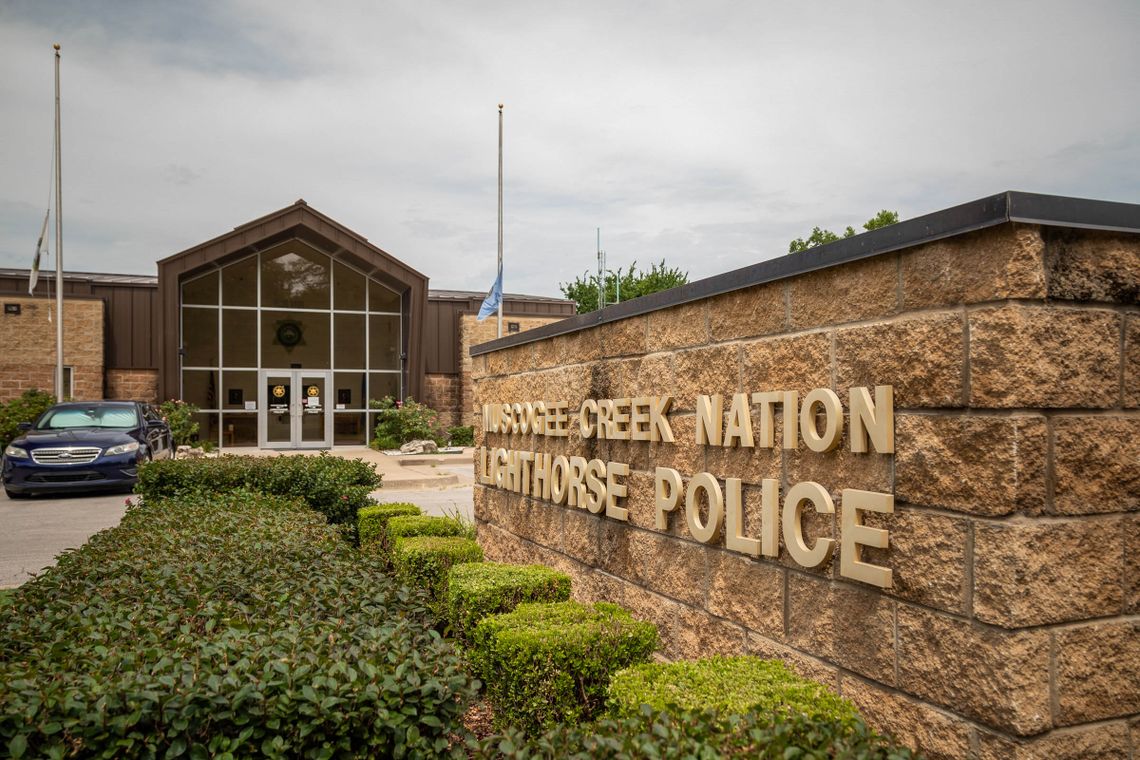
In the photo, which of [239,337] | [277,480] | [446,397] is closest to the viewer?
[277,480]

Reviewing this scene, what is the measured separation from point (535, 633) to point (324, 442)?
83.7 feet

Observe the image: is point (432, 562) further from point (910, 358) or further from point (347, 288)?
point (347, 288)

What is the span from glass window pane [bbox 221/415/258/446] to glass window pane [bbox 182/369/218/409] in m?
0.73

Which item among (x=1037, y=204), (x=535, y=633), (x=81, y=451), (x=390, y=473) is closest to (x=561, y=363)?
(x=535, y=633)

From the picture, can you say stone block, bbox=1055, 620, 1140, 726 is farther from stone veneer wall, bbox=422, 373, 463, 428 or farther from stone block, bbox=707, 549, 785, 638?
stone veneer wall, bbox=422, 373, 463, 428

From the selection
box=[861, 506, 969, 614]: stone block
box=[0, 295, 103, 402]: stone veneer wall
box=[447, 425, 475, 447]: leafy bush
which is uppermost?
box=[0, 295, 103, 402]: stone veneer wall

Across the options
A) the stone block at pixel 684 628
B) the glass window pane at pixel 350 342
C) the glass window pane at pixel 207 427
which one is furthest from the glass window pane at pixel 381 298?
the stone block at pixel 684 628

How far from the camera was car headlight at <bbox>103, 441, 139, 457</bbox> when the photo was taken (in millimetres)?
14961

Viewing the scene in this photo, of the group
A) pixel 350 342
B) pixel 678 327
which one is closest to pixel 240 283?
pixel 350 342

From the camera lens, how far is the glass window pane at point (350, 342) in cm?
2950

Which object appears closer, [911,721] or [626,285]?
[911,721]

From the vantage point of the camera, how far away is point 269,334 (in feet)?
94.9

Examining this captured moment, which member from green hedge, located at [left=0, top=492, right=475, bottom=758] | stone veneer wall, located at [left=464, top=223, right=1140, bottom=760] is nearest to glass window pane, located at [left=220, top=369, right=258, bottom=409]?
green hedge, located at [left=0, top=492, right=475, bottom=758]

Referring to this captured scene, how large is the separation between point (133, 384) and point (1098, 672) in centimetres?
2811
